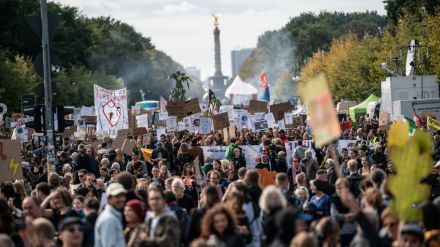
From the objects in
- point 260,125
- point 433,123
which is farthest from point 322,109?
point 260,125

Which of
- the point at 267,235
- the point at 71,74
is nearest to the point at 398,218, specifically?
the point at 267,235

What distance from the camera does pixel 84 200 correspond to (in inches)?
571

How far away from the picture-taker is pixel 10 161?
20.6m

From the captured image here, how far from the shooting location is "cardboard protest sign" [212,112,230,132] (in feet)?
122

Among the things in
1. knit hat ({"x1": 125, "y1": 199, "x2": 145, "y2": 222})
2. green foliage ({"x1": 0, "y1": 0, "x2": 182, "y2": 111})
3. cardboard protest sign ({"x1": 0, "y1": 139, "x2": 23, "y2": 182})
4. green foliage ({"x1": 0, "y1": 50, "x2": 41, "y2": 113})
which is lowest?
knit hat ({"x1": 125, "y1": 199, "x2": 145, "y2": 222})

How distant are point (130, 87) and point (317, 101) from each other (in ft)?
404

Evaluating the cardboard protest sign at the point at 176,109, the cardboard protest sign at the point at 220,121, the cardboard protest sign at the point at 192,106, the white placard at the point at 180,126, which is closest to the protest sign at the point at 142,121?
the cardboard protest sign at the point at 176,109

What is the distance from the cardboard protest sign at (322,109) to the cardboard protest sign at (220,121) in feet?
80.1

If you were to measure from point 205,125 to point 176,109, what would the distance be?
562cm

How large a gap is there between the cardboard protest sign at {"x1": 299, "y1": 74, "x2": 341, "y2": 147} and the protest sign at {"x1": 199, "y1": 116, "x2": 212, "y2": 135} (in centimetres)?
2506

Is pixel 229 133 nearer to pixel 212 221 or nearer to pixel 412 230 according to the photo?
pixel 212 221

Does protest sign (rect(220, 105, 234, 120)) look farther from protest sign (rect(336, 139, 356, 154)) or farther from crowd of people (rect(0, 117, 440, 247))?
crowd of people (rect(0, 117, 440, 247))

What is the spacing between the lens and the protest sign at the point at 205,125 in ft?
124

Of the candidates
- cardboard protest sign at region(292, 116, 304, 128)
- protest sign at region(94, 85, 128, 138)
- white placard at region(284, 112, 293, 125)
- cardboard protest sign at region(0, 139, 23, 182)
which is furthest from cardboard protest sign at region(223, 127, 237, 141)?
cardboard protest sign at region(0, 139, 23, 182)
